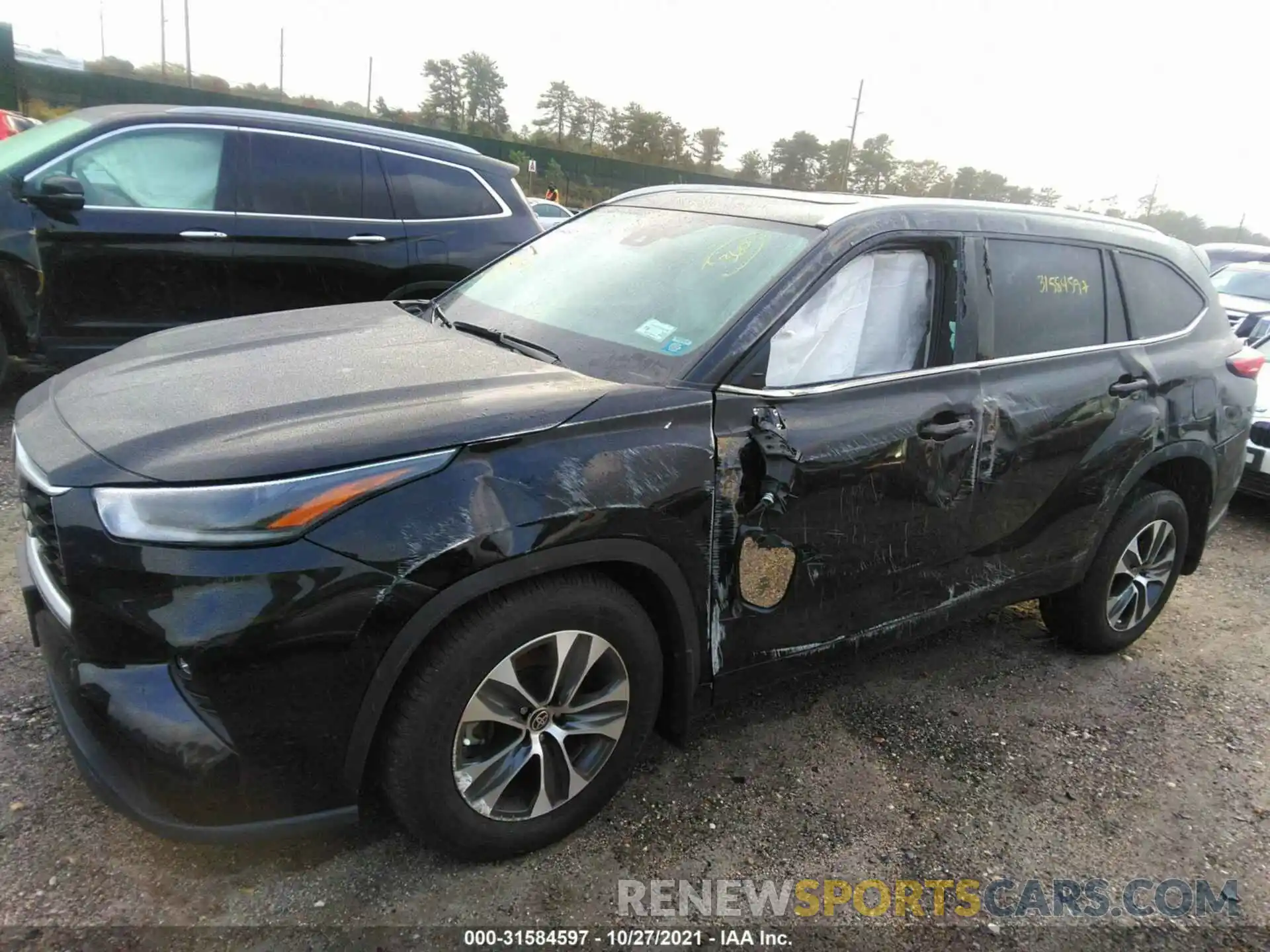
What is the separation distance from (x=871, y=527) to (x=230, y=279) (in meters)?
4.29

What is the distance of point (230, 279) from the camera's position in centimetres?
514

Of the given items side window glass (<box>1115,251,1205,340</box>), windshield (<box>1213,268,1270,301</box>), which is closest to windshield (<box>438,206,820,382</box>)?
side window glass (<box>1115,251,1205,340</box>)

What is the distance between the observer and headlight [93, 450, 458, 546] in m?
1.72

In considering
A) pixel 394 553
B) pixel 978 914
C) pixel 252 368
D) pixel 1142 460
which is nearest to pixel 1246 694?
pixel 1142 460

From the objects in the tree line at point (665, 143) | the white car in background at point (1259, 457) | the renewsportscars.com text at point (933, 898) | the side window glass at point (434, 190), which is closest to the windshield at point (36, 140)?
the side window glass at point (434, 190)

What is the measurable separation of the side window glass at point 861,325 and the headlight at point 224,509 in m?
1.27

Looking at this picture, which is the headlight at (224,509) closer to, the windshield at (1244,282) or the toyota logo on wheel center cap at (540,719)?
the toyota logo on wheel center cap at (540,719)

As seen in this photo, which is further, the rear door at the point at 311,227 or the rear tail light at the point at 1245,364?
the rear door at the point at 311,227

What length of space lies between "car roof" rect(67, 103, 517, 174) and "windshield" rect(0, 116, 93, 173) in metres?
0.10

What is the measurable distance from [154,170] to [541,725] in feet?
15.0

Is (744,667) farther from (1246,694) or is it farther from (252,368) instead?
(1246,694)

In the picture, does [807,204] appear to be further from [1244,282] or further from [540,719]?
[1244,282]

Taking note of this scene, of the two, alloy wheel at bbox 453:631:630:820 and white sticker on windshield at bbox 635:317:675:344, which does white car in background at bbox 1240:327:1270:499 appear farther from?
alloy wheel at bbox 453:631:630:820

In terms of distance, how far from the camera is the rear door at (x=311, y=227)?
17.1 ft
